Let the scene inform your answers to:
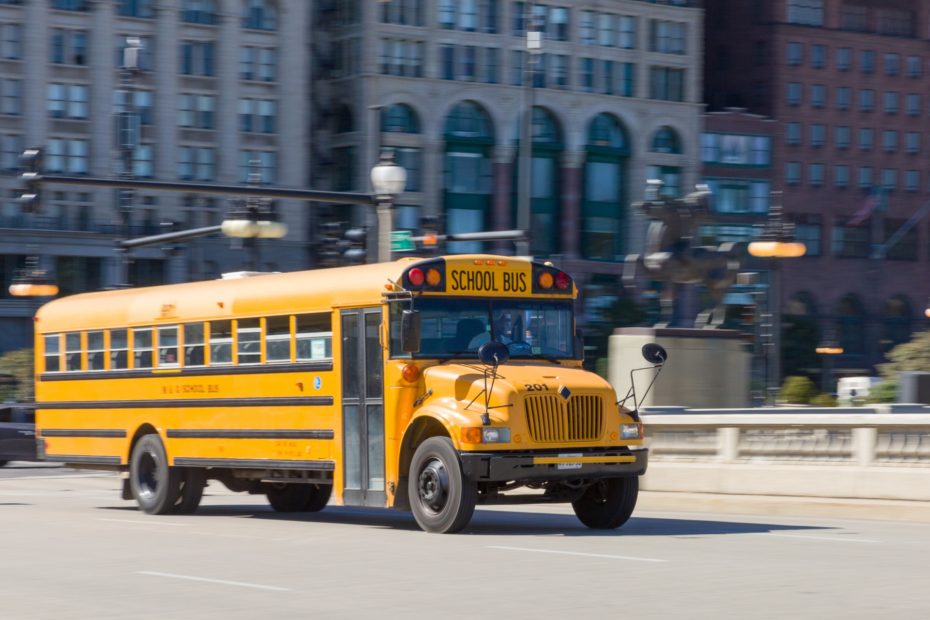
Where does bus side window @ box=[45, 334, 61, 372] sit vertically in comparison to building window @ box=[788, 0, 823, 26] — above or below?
below

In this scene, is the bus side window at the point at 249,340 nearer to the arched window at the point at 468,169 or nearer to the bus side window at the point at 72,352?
the bus side window at the point at 72,352

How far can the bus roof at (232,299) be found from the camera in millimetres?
16969

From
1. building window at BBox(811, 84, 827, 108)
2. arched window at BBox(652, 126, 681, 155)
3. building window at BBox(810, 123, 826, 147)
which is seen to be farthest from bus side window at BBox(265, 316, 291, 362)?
building window at BBox(811, 84, 827, 108)

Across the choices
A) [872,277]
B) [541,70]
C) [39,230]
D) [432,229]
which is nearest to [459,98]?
[541,70]

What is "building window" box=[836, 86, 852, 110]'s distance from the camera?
11781 cm

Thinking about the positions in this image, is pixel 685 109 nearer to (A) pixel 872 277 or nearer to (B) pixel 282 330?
(A) pixel 872 277

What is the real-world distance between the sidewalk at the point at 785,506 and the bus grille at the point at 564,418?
414 centimetres

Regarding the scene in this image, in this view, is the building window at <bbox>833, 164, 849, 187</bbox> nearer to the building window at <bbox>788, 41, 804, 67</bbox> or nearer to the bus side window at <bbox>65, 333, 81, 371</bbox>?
the building window at <bbox>788, 41, 804, 67</bbox>

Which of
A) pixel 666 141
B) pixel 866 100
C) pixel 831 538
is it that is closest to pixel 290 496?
pixel 831 538

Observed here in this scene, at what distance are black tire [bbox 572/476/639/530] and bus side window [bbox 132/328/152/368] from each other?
6119 millimetres

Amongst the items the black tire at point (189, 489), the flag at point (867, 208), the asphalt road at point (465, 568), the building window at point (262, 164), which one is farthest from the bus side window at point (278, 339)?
the flag at point (867, 208)

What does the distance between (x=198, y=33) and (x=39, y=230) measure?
12320 mm

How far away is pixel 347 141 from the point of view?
296ft

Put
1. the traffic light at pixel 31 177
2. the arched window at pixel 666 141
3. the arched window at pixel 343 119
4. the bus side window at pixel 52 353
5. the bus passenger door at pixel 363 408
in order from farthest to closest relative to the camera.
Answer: the arched window at pixel 666 141 → the arched window at pixel 343 119 → the traffic light at pixel 31 177 → the bus side window at pixel 52 353 → the bus passenger door at pixel 363 408
